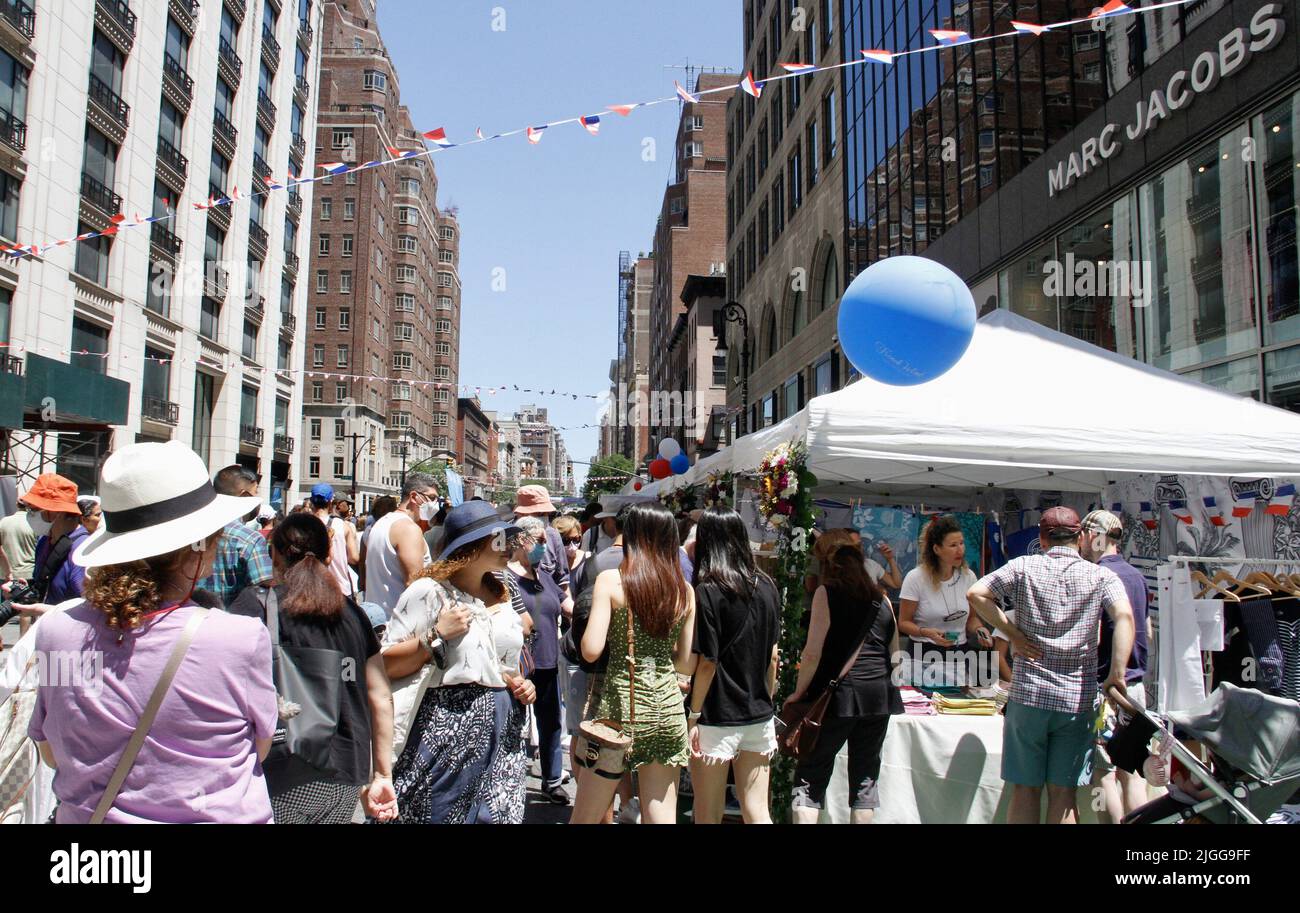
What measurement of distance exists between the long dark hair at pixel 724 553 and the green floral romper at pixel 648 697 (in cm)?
45

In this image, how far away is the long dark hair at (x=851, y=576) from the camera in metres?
4.79

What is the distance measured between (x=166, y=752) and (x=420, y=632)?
1.30 meters

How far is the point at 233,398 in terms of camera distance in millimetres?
34562

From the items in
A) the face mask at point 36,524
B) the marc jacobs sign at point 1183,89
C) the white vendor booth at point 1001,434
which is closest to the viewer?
the white vendor booth at point 1001,434

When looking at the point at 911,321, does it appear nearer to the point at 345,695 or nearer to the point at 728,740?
the point at 728,740

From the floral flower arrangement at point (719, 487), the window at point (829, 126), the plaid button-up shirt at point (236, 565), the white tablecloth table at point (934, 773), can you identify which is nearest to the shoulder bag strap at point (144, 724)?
the plaid button-up shirt at point (236, 565)

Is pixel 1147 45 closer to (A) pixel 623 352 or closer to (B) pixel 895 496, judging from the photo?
(B) pixel 895 496

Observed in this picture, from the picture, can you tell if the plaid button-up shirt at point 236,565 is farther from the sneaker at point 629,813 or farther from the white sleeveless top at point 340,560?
the white sleeveless top at point 340,560

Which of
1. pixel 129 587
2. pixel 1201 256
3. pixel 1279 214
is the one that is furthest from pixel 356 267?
pixel 129 587

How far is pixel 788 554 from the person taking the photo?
5.70 m

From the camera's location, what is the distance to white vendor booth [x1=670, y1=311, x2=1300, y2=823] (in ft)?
16.9
